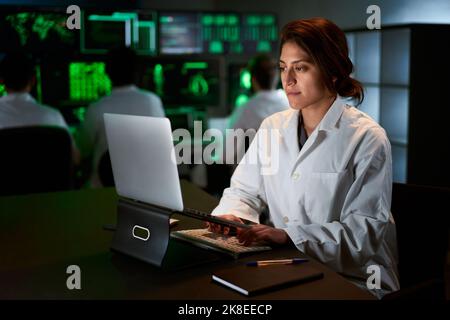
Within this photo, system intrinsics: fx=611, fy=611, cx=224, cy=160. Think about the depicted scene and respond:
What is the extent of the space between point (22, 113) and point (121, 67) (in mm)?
749

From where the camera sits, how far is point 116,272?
1.36 metres

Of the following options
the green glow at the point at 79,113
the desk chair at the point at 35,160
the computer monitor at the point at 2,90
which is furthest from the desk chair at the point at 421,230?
the green glow at the point at 79,113

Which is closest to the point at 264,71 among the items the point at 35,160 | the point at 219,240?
the point at 35,160

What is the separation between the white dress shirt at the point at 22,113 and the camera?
143 inches

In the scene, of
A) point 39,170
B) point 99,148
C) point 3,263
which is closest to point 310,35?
point 3,263

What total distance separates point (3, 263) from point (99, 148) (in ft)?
8.20

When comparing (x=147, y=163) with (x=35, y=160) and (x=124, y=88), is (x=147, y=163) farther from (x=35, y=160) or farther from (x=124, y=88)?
(x=124, y=88)

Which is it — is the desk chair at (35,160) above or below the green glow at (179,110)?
below

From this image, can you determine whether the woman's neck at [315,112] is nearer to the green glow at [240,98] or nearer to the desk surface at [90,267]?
the desk surface at [90,267]

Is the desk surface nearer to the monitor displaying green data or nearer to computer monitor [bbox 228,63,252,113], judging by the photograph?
computer monitor [bbox 228,63,252,113]

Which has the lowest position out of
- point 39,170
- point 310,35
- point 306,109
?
point 39,170

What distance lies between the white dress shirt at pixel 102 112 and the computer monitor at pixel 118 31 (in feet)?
2.68

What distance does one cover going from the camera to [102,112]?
3918 mm
